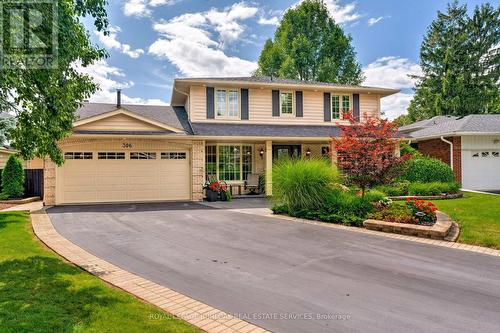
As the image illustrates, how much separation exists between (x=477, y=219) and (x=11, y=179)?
18.1 metres

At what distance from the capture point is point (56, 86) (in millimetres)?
5137

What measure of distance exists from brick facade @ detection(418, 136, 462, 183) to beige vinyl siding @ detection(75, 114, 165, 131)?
14718mm

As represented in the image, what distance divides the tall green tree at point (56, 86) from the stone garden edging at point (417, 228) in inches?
281

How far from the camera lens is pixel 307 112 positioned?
17078 mm

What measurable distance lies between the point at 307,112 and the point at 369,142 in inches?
308

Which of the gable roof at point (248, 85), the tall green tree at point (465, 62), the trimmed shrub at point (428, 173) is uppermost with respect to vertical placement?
the tall green tree at point (465, 62)

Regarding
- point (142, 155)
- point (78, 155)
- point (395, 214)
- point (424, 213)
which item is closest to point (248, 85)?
point (142, 155)

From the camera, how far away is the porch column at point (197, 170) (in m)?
14.1

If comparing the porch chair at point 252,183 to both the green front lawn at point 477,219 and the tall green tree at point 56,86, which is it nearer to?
the green front lawn at point 477,219

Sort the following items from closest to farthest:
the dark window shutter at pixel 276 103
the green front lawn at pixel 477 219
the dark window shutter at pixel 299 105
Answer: the green front lawn at pixel 477 219, the dark window shutter at pixel 276 103, the dark window shutter at pixel 299 105

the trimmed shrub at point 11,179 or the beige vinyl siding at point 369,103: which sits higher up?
the beige vinyl siding at point 369,103

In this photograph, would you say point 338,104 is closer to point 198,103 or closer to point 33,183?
point 198,103

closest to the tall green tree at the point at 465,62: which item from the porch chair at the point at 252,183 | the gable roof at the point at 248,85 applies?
the gable roof at the point at 248,85

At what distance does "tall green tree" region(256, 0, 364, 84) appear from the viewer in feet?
101
